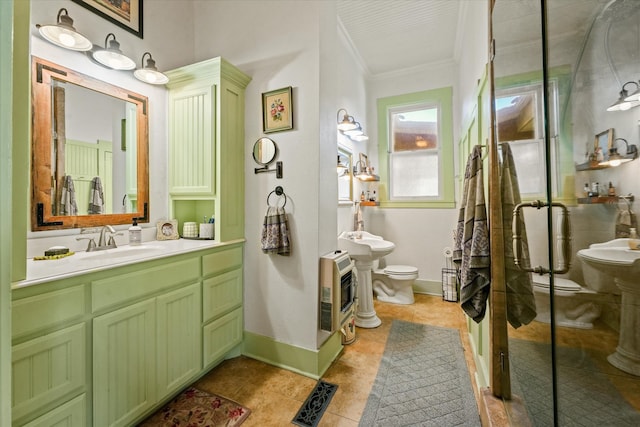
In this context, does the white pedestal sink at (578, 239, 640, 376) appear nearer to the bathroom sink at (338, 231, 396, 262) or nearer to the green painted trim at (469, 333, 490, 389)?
the green painted trim at (469, 333, 490, 389)

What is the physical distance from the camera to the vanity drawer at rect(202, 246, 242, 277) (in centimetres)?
186

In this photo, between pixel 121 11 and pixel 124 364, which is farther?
pixel 121 11

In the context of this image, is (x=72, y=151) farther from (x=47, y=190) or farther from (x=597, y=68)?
(x=597, y=68)

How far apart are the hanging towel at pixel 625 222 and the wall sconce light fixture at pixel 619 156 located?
0.30 ft

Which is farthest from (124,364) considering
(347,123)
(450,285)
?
(450,285)

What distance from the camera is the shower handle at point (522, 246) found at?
2.56ft

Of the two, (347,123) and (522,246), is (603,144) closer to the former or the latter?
(522,246)

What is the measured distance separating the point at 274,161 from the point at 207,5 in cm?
160

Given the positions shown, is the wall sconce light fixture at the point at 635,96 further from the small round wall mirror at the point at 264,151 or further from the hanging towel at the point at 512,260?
the small round wall mirror at the point at 264,151

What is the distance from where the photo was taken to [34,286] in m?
1.05

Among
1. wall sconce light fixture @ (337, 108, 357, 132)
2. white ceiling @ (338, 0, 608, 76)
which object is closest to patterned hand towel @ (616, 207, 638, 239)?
white ceiling @ (338, 0, 608, 76)

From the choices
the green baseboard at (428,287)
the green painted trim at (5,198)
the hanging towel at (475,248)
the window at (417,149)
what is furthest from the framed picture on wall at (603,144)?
the green baseboard at (428,287)

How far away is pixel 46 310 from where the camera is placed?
42.9 inches

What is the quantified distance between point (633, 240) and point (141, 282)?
6.06ft
